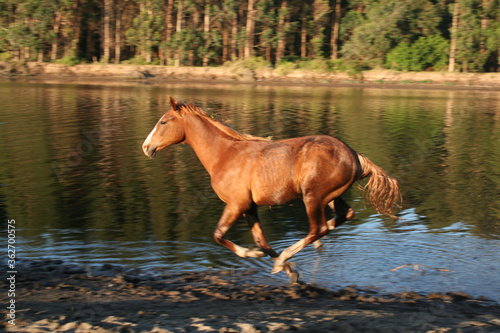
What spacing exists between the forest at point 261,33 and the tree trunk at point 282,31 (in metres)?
0.09

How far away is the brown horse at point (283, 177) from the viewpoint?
6.14 m

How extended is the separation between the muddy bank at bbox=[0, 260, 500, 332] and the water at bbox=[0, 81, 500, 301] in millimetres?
400

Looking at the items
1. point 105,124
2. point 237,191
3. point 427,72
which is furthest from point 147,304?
point 427,72

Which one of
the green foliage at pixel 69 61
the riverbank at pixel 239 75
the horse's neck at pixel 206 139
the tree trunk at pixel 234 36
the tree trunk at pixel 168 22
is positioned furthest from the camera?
the tree trunk at pixel 168 22

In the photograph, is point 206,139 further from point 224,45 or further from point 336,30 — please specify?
point 336,30

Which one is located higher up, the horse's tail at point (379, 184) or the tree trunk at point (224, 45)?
the tree trunk at point (224, 45)

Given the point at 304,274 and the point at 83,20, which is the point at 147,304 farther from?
the point at 83,20

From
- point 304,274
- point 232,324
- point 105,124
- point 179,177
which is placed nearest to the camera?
point 232,324

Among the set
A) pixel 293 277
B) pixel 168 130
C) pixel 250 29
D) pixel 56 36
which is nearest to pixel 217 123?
pixel 168 130

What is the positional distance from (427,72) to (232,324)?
43286mm

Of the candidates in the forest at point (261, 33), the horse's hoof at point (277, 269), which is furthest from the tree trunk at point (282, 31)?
the horse's hoof at point (277, 269)

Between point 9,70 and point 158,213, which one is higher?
point 9,70

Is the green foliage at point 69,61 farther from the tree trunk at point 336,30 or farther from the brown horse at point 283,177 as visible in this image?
the brown horse at point 283,177

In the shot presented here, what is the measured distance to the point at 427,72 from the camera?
1764 inches
